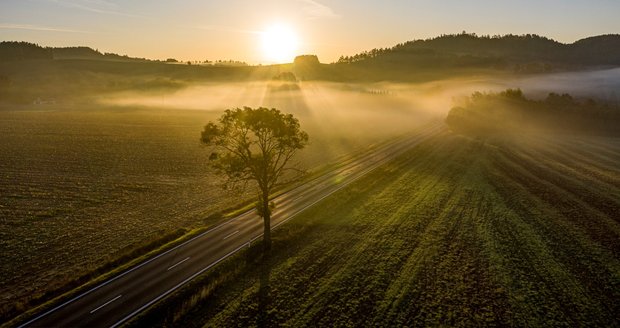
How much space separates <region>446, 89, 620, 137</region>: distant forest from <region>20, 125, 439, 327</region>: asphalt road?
4215 inches

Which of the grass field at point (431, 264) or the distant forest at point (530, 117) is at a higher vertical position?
the distant forest at point (530, 117)

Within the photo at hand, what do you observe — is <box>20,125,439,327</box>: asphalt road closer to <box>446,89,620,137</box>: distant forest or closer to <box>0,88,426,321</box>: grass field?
<box>0,88,426,321</box>: grass field

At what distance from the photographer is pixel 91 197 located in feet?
208

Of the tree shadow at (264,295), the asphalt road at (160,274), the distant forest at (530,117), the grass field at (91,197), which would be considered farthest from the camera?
the distant forest at (530,117)

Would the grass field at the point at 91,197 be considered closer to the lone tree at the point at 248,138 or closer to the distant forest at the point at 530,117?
the lone tree at the point at 248,138

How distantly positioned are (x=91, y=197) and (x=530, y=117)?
162701 millimetres

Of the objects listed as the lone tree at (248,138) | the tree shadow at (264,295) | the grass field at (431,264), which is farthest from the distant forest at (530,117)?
the tree shadow at (264,295)

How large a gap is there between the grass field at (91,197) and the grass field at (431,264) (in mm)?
14330

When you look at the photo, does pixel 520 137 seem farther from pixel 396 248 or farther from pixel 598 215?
pixel 396 248

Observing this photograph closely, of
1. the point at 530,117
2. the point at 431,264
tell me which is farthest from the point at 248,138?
the point at 530,117

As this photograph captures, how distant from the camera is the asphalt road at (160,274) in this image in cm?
3111

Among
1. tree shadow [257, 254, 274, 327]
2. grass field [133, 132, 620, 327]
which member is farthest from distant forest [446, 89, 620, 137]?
tree shadow [257, 254, 274, 327]

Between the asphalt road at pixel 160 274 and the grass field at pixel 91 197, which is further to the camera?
the grass field at pixel 91 197

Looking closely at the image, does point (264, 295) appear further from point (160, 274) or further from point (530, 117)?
point (530, 117)
